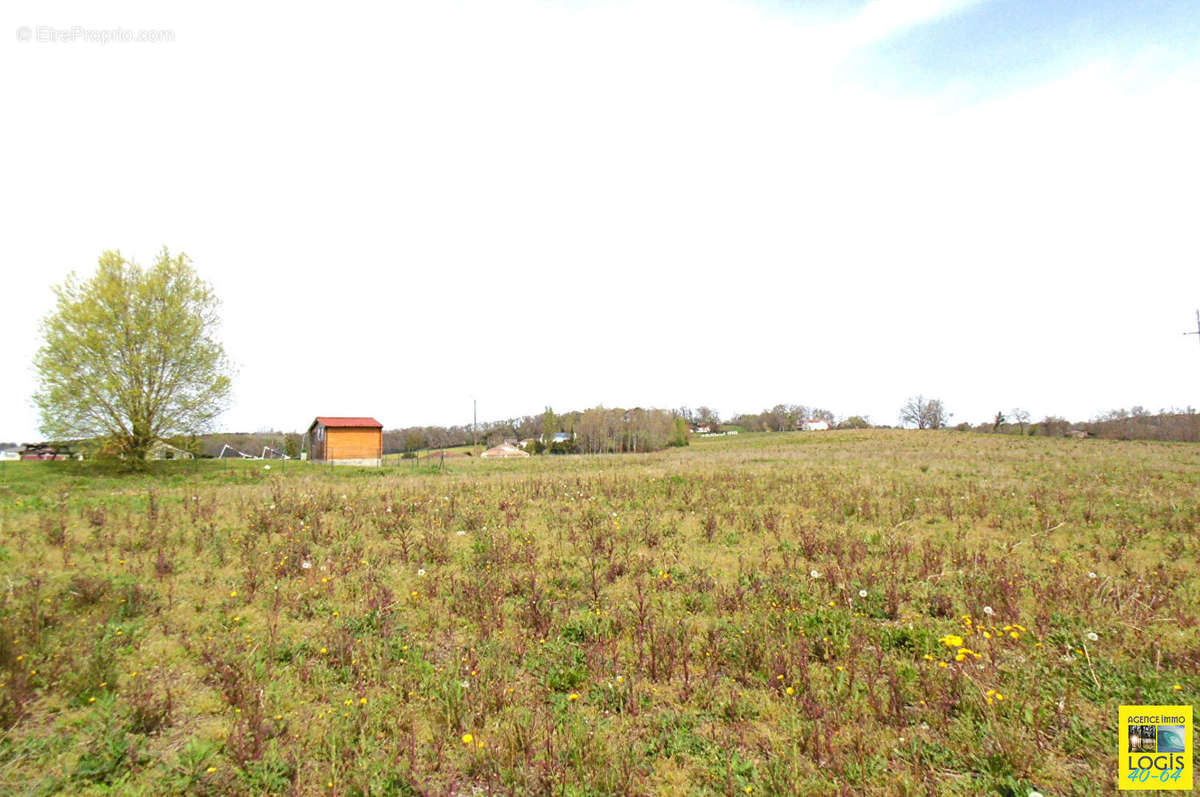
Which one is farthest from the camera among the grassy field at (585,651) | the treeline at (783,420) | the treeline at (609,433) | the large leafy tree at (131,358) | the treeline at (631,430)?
the treeline at (783,420)

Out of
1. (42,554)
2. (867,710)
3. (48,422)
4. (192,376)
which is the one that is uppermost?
(192,376)

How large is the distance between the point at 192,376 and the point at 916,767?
119ft

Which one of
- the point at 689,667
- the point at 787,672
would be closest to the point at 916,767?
the point at 787,672

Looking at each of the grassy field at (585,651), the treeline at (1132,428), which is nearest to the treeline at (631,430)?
the treeline at (1132,428)

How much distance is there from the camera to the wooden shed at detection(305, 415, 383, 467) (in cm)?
4497

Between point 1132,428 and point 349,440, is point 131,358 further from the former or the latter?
point 1132,428

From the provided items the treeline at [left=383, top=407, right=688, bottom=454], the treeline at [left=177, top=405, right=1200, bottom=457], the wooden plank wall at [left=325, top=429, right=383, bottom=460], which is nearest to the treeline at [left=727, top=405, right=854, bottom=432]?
the treeline at [left=177, top=405, right=1200, bottom=457]

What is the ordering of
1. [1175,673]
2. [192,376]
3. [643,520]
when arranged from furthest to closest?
1. [192,376]
2. [643,520]
3. [1175,673]

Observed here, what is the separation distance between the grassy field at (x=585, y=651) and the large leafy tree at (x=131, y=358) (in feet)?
75.4

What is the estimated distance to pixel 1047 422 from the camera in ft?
212

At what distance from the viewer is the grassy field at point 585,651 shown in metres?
3.60

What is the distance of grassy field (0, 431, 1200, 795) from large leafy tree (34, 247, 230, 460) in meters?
23.0

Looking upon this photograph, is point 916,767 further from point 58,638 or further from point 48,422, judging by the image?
point 48,422

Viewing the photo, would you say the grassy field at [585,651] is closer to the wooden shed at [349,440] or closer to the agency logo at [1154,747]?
the agency logo at [1154,747]
